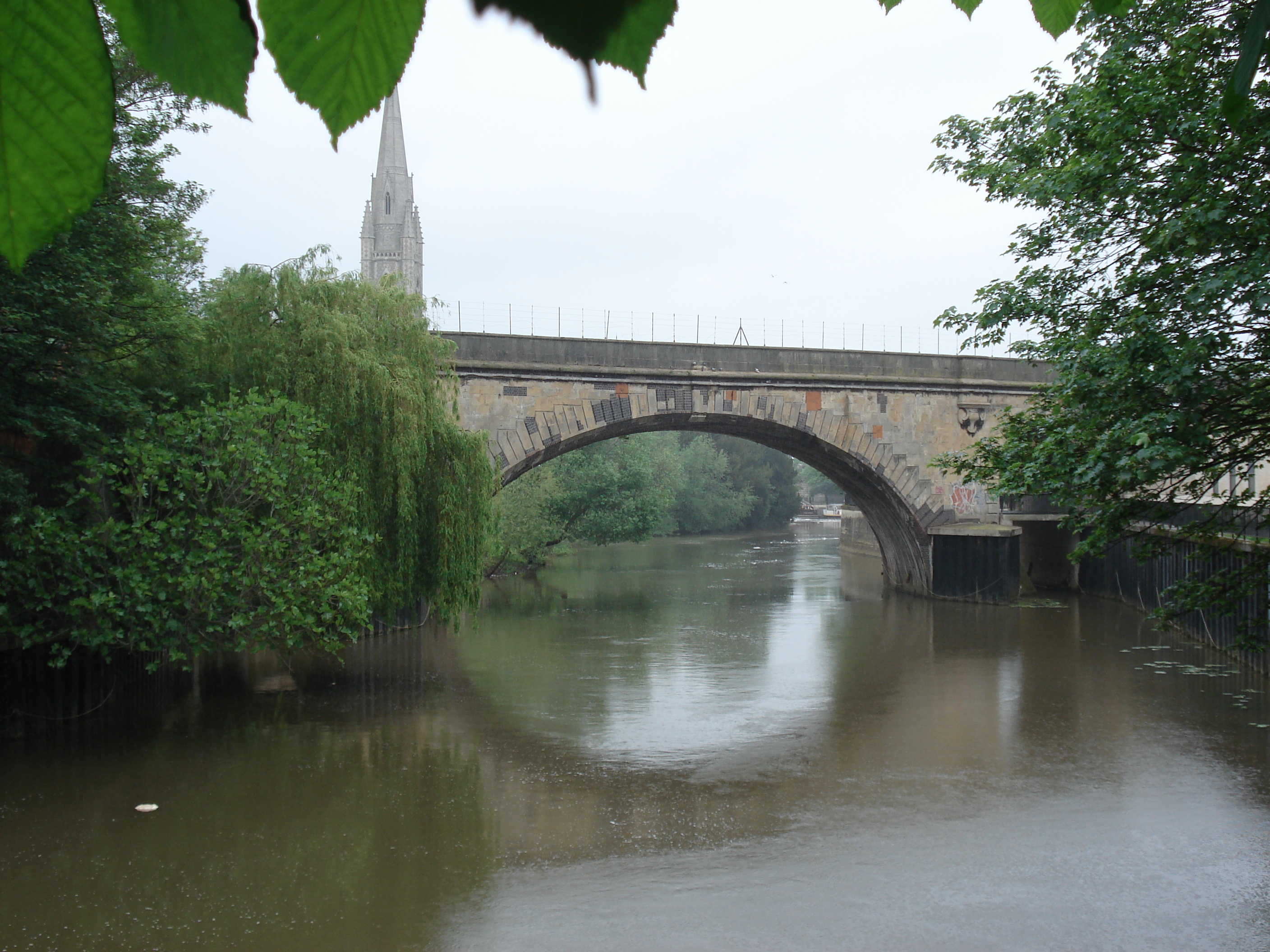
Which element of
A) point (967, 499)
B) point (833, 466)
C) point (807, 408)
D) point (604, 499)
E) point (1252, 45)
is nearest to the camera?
point (1252, 45)

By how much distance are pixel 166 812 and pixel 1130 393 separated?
8.04m

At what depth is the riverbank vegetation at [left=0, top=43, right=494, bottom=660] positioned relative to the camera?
28.2ft

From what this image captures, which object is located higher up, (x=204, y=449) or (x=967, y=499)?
(x=204, y=449)

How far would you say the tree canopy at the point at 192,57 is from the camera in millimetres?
507

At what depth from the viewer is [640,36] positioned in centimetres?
54

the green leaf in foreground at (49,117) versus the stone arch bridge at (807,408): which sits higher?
the stone arch bridge at (807,408)

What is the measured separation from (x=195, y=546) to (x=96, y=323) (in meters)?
2.48

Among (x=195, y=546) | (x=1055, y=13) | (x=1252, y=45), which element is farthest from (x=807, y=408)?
(x=1252, y=45)

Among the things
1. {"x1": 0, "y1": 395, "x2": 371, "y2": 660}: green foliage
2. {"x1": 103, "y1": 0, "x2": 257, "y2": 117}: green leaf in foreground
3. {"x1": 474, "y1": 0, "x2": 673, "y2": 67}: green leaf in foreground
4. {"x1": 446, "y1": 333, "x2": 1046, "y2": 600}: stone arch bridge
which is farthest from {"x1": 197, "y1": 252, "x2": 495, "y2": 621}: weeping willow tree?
{"x1": 474, "y1": 0, "x2": 673, "y2": 67}: green leaf in foreground

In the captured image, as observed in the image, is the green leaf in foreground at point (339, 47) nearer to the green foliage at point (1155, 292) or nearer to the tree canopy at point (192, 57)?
the tree canopy at point (192, 57)

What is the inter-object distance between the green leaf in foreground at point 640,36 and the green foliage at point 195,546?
375 inches

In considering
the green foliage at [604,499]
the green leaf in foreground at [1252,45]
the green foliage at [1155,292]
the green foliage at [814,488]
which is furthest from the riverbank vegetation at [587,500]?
the green foliage at [814,488]

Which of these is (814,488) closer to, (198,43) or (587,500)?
(587,500)

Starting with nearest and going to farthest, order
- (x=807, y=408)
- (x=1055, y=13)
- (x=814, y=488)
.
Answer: (x=1055, y=13), (x=807, y=408), (x=814, y=488)
